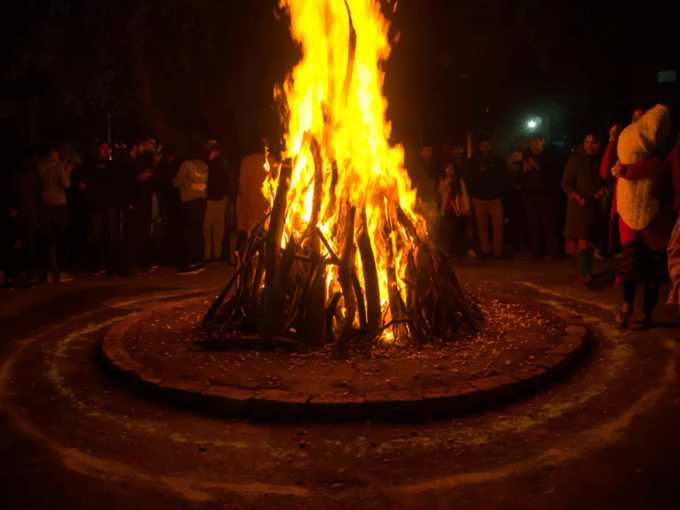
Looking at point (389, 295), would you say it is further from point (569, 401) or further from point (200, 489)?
point (200, 489)

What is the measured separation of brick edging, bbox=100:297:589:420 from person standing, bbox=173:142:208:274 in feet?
23.1

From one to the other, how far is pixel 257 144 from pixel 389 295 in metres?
14.1

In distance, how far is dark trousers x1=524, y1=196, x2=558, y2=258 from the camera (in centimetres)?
1316

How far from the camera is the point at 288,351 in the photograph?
6.59m

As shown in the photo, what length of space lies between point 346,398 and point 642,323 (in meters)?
4.07

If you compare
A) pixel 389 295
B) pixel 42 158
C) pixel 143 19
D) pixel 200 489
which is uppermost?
pixel 143 19

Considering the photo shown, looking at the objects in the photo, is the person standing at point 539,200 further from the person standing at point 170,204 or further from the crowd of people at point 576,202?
the person standing at point 170,204

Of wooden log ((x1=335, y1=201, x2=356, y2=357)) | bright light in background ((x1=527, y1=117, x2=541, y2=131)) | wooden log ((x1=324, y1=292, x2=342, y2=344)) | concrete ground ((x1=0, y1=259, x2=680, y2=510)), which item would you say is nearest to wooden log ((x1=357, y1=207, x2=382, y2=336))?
wooden log ((x1=335, y1=201, x2=356, y2=357))

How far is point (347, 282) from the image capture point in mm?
6832

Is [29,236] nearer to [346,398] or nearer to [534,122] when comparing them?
[346,398]

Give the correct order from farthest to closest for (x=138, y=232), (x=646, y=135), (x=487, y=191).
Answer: (x=487, y=191)
(x=138, y=232)
(x=646, y=135)

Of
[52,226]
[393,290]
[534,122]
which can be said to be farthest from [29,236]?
[534,122]

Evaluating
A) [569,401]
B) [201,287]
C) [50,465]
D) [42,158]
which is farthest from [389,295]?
[42,158]

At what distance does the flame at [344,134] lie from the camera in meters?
7.32
